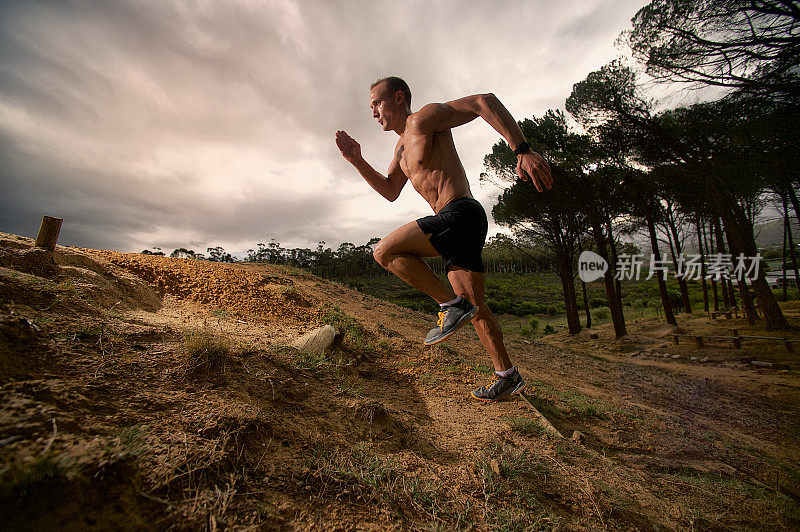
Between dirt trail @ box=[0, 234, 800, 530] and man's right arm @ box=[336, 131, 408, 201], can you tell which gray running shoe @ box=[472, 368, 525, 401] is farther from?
man's right arm @ box=[336, 131, 408, 201]

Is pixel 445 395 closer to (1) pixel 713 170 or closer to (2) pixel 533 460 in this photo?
(2) pixel 533 460

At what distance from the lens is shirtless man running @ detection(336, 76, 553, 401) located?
2.05 m

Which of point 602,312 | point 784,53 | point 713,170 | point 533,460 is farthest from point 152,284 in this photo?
point 602,312

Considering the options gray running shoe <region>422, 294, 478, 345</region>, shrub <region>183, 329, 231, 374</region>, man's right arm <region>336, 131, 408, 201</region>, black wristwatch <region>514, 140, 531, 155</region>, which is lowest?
shrub <region>183, 329, 231, 374</region>

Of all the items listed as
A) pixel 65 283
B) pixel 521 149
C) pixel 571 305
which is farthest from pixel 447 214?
pixel 571 305

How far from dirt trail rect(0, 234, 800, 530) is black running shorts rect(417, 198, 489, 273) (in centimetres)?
126

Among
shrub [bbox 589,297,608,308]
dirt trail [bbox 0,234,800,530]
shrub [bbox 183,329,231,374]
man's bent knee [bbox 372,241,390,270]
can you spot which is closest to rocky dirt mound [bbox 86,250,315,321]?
dirt trail [bbox 0,234,800,530]

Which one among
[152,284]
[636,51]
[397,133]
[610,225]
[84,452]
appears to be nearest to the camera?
[84,452]

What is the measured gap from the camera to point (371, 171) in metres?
2.94

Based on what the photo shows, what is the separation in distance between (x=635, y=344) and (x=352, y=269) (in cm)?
4948

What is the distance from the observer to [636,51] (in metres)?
11.2

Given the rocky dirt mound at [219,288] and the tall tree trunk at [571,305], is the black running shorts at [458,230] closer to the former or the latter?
the rocky dirt mound at [219,288]

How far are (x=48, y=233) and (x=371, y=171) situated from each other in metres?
4.16

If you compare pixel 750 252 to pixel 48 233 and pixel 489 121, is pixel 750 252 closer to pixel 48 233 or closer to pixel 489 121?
pixel 489 121
